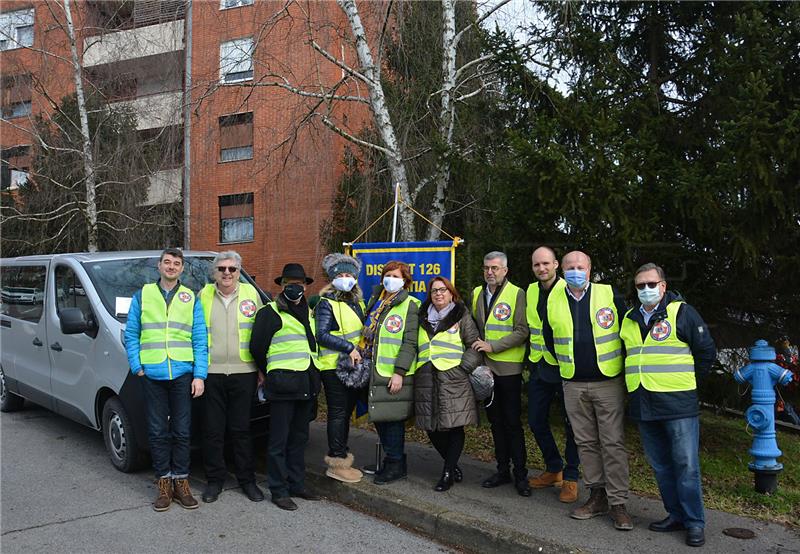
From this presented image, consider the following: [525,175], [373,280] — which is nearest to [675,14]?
[525,175]

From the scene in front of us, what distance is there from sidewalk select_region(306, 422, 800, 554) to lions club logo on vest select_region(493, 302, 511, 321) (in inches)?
54.3

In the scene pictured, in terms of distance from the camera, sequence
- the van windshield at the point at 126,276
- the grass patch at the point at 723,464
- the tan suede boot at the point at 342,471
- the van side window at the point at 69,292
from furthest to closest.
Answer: the van side window at the point at 69,292 < the van windshield at the point at 126,276 < the tan suede boot at the point at 342,471 < the grass patch at the point at 723,464

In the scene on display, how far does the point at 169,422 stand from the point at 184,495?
1.84ft

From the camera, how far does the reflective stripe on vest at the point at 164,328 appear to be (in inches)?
195

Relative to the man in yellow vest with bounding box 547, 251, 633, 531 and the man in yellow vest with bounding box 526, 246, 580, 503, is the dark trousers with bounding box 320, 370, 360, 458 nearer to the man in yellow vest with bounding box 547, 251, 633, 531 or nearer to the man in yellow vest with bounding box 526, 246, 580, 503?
the man in yellow vest with bounding box 526, 246, 580, 503

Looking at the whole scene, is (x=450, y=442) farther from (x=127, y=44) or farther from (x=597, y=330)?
(x=127, y=44)

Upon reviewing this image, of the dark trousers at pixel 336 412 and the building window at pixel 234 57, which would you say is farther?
the building window at pixel 234 57

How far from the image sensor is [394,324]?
5234mm

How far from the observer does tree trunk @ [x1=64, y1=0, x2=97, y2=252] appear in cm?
1482

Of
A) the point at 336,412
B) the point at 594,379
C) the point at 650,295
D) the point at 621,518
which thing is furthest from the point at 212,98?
the point at 621,518

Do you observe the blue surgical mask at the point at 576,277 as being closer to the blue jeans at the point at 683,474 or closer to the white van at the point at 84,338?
the blue jeans at the point at 683,474

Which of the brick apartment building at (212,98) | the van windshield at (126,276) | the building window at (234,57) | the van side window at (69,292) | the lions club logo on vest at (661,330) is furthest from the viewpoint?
the brick apartment building at (212,98)

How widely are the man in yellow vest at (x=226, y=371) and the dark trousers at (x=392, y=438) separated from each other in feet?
3.51

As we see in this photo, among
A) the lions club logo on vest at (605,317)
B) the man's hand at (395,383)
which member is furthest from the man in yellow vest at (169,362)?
the lions club logo on vest at (605,317)
